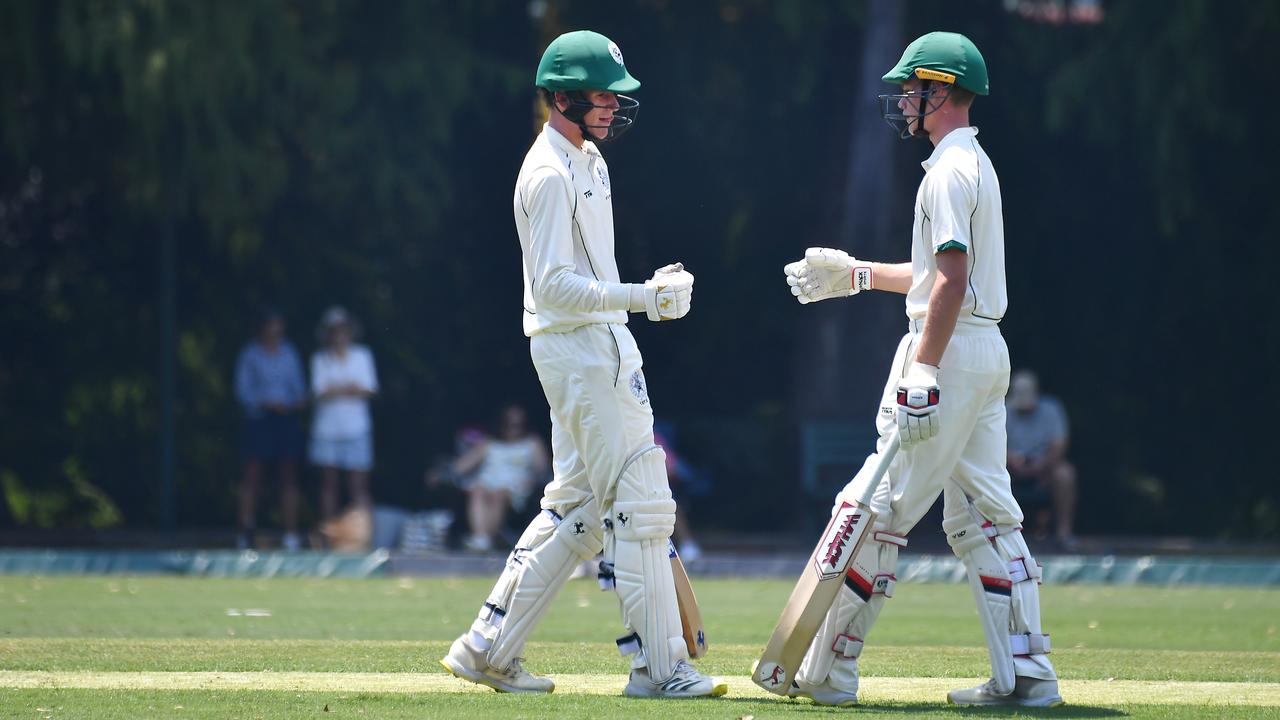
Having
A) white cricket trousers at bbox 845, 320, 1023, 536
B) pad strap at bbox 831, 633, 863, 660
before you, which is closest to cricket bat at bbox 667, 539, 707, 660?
pad strap at bbox 831, 633, 863, 660

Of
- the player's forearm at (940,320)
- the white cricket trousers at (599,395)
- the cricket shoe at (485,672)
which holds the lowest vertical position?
the cricket shoe at (485,672)

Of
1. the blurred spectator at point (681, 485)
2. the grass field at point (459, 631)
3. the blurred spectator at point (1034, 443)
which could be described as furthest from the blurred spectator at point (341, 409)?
the blurred spectator at point (1034, 443)

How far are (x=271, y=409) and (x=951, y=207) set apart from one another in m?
9.45

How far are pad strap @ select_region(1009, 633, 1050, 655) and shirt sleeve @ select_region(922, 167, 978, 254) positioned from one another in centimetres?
120

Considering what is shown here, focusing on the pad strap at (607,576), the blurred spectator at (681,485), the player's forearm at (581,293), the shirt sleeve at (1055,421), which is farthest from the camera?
the shirt sleeve at (1055,421)

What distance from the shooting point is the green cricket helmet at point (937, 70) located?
5.92m

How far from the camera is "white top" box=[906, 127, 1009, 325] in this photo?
5.73 m

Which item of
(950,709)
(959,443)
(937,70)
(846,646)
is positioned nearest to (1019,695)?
(950,709)

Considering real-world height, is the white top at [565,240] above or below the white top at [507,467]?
above

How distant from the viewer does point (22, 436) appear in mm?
16078

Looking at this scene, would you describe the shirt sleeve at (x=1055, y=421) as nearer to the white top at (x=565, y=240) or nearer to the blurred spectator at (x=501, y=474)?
the blurred spectator at (x=501, y=474)

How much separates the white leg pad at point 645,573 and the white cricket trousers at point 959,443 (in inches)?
24.2

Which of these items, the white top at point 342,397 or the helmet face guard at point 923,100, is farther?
the white top at point 342,397

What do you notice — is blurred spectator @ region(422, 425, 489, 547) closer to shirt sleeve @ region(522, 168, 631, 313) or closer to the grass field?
the grass field
